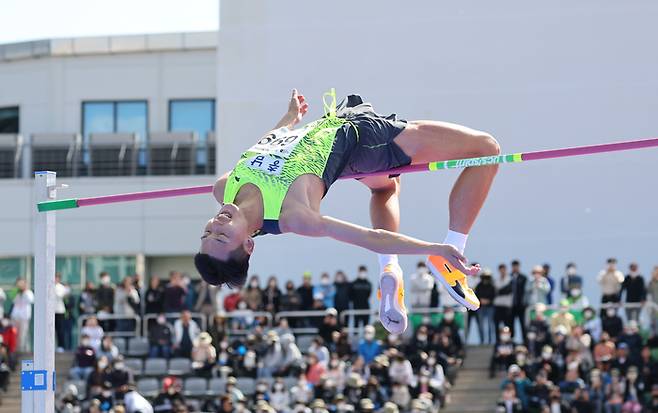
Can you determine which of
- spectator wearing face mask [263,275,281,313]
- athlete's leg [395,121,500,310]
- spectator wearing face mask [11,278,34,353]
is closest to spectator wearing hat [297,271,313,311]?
spectator wearing face mask [263,275,281,313]

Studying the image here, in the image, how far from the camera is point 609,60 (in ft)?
70.2

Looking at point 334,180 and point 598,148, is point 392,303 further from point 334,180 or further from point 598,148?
point 598,148

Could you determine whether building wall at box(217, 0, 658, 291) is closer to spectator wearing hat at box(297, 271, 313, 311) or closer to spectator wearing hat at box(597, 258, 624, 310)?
spectator wearing hat at box(297, 271, 313, 311)

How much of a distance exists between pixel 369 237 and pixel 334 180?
0.77m

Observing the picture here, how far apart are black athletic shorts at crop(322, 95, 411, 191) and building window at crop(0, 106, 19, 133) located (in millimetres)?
21831

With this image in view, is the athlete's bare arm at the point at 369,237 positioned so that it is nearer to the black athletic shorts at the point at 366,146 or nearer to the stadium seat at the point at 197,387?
the black athletic shorts at the point at 366,146

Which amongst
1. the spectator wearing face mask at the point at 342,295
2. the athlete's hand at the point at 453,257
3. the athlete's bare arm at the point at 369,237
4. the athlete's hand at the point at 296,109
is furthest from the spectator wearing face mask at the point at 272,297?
the athlete's hand at the point at 453,257

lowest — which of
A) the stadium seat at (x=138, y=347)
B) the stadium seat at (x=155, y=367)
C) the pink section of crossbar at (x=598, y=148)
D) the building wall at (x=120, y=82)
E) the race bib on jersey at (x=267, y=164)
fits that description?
the stadium seat at (x=155, y=367)

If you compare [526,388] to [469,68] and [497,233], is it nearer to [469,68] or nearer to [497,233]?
[497,233]

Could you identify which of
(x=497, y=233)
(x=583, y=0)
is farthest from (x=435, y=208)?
(x=583, y=0)

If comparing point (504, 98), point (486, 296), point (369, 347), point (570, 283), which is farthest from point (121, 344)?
point (504, 98)

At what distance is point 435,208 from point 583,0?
4107 millimetres

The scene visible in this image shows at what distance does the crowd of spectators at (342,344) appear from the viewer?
1577cm

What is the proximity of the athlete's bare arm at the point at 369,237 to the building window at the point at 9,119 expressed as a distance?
2247 cm
